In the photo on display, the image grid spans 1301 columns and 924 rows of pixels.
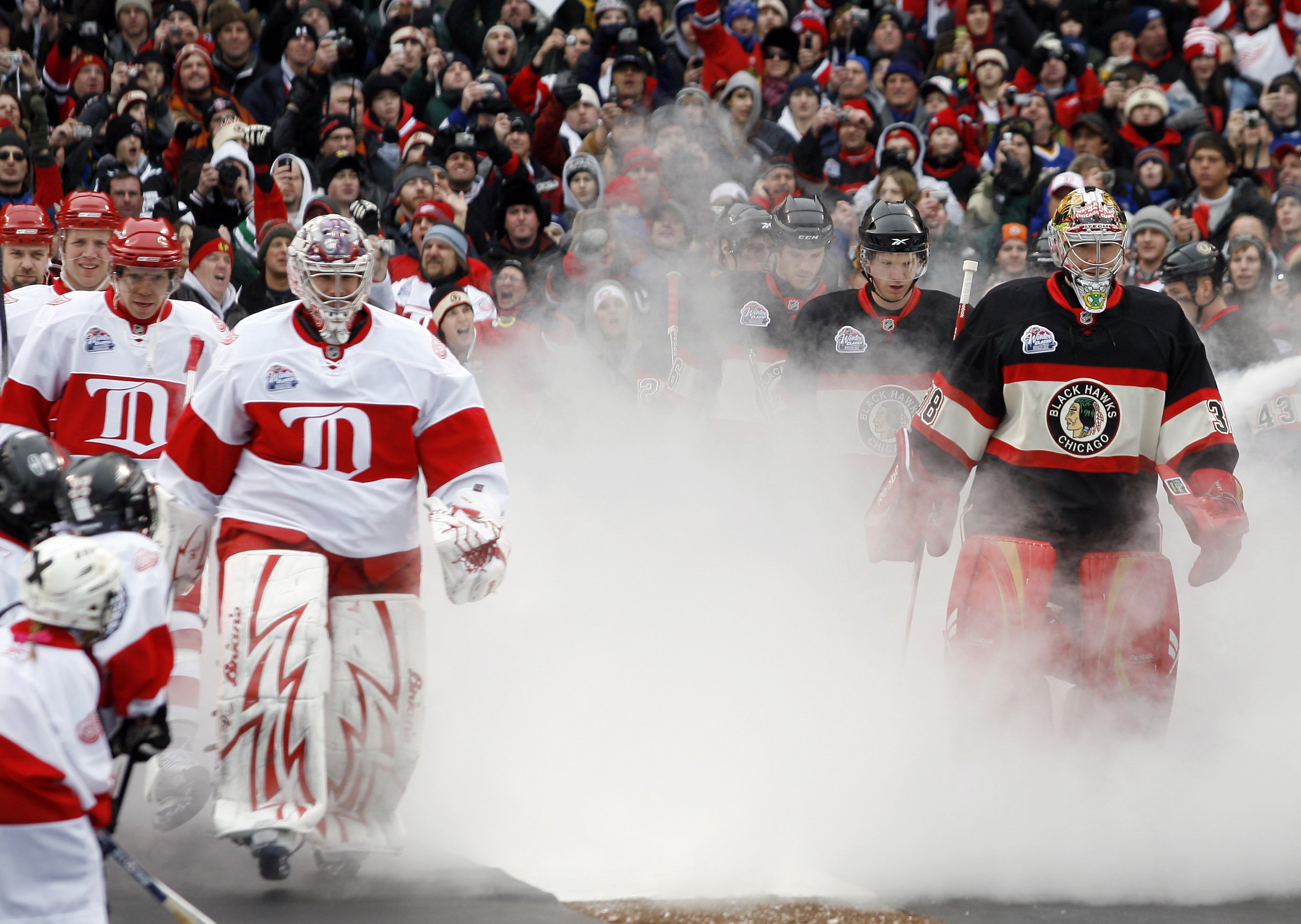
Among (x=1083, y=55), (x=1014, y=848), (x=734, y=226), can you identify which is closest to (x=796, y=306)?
(x=734, y=226)

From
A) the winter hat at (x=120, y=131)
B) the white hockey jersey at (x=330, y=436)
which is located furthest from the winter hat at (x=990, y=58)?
the white hockey jersey at (x=330, y=436)

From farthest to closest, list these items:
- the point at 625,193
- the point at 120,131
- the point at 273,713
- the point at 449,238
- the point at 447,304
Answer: the point at 120,131 < the point at 625,193 < the point at 449,238 < the point at 447,304 < the point at 273,713

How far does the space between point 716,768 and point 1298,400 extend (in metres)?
3.39

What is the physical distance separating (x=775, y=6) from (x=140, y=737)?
975 centimetres

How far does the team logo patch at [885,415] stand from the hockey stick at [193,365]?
2841 millimetres

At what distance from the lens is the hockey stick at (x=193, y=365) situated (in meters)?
6.25

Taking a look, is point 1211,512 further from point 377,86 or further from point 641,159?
point 377,86

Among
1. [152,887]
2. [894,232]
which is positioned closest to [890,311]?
[894,232]

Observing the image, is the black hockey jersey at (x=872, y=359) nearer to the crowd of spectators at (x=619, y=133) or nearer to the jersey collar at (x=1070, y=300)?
the jersey collar at (x=1070, y=300)

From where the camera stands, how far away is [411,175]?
392 inches

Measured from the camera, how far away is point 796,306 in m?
7.55

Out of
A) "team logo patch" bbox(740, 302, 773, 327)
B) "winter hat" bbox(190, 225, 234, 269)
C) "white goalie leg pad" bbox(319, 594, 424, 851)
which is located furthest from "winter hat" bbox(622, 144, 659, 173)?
"white goalie leg pad" bbox(319, 594, 424, 851)

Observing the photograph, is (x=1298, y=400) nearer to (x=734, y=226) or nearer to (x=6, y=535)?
(x=734, y=226)

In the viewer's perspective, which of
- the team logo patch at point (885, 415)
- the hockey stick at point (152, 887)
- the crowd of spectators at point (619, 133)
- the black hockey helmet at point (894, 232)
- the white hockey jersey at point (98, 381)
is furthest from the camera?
the crowd of spectators at point (619, 133)
